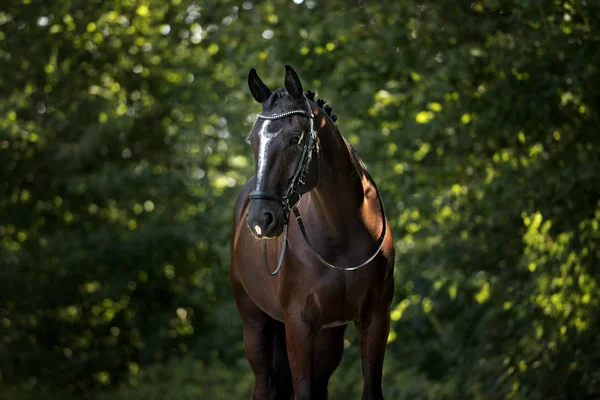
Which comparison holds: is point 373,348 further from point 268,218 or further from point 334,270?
point 268,218

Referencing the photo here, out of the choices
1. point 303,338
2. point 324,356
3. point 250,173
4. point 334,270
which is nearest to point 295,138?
point 334,270

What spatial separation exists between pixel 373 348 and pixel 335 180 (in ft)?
2.41

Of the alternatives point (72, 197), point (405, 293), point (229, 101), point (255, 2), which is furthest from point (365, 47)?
point (72, 197)

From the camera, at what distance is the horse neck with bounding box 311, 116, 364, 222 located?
3.88 m

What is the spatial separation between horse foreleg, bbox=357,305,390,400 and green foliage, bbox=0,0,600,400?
13.9ft

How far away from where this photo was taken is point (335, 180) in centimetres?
392

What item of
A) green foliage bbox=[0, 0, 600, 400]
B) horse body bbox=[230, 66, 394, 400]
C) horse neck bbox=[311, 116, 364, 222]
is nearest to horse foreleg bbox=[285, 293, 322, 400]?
horse body bbox=[230, 66, 394, 400]

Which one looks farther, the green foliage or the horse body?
the green foliage

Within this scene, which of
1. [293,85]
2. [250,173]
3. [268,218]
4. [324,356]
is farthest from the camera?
[250,173]

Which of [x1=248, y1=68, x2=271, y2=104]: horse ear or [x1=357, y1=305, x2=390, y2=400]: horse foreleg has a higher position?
[x1=248, y1=68, x2=271, y2=104]: horse ear

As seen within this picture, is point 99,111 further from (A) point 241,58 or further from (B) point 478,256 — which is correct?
(B) point 478,256

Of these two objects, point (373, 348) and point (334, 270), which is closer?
point (334, 270)

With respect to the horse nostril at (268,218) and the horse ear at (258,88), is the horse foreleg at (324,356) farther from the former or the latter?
the horse ear at (258,88)

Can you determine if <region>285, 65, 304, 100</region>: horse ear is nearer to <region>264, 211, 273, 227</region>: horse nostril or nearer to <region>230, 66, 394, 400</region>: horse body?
<region>230, 66, 394, 400</region>: horse body
